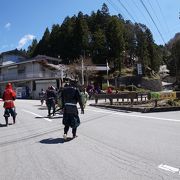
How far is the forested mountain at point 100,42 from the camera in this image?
7525 centimetres

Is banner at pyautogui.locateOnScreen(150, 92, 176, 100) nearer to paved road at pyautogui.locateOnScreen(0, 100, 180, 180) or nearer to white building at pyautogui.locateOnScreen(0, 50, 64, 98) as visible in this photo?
paved road at pyautogui.locateOnScreen(0, 100, 180, 180)

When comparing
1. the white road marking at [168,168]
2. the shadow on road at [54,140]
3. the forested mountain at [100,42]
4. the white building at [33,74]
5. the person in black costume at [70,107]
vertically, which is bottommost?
the white road marking at [168,168]

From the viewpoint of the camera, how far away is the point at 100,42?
75.0m

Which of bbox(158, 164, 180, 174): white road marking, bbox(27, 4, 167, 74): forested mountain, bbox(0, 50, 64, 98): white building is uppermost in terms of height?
bbox(27, 4, 167, 74): forested mountain

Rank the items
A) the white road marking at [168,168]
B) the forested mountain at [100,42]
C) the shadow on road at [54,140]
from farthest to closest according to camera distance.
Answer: the forested mountain at [100,42]
the shadow on road at [54,140]
the white road marking at [168,168]

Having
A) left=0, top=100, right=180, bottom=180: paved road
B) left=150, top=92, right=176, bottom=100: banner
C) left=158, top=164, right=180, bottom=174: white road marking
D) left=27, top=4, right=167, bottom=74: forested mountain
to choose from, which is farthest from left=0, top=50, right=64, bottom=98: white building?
left=158, top=164, right=180, bottom=174: white road marking

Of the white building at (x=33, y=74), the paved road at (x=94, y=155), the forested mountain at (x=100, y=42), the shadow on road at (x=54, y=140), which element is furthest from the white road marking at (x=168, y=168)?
the forested mountain at (x=100, y=42)

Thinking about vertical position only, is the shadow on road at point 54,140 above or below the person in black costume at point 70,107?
below

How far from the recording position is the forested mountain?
7525cm

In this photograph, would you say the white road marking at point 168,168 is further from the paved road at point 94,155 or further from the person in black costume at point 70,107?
the person in black costume at point 70,107

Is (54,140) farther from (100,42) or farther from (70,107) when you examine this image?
(100,42)

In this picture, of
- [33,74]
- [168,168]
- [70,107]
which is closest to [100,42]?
[33,74]

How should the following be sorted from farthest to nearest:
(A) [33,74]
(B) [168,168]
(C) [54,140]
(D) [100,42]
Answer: (D) [100,42], (A) [33,74], (C) [54,140], (B) [168,168]

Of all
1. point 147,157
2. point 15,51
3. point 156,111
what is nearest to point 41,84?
point 15,51
